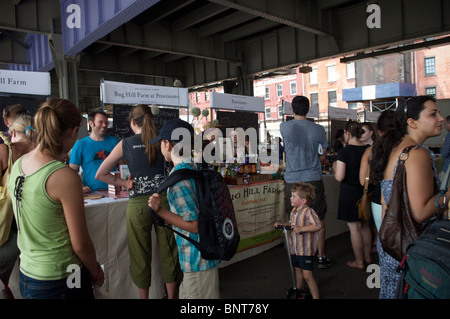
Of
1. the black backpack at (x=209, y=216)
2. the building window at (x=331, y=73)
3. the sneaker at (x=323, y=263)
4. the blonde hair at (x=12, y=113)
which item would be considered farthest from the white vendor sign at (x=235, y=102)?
the building window at (x=331, y=73)

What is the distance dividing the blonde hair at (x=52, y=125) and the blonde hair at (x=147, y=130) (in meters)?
1.13

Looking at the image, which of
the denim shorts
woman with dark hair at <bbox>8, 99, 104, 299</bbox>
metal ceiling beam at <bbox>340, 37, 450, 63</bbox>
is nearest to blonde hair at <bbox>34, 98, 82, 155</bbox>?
woman with dark hair at <bbox>8, 99, 104, 299</bbox>

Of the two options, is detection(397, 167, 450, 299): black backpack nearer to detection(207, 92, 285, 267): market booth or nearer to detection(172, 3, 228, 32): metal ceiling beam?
detection(207, 92, 285, 267): market booth

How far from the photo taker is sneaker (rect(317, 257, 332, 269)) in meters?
4.03

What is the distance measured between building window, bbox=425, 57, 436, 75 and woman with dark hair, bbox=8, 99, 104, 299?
3365 cm

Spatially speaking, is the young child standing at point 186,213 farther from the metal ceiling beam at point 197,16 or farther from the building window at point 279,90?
the building window at point 279,90

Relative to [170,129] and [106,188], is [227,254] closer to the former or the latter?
[170,129]

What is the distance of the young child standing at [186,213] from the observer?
1.67m

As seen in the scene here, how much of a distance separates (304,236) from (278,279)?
0.99m

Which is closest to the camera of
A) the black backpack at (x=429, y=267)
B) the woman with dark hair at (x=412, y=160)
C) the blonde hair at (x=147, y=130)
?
the black backpack at (x=429, y=267)

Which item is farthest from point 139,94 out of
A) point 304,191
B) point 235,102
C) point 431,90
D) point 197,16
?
point 431,90

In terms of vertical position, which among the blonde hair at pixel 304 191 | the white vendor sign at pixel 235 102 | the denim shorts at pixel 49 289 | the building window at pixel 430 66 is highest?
the building window at pixel 430 66

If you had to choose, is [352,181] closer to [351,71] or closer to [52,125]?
[52,125]

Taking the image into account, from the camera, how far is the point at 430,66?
28.1 m
